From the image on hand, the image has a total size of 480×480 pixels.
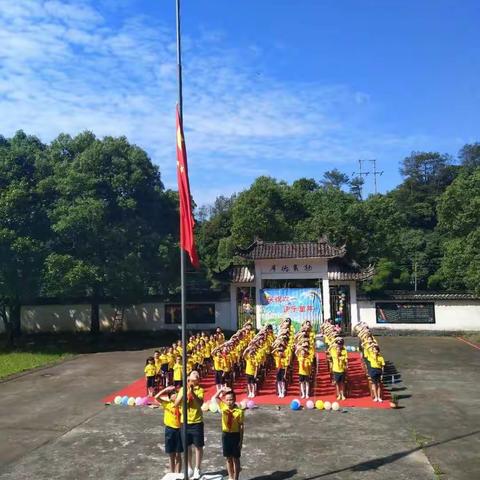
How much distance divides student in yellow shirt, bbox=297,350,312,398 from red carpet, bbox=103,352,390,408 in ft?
0.67

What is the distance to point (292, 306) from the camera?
23.0 meters

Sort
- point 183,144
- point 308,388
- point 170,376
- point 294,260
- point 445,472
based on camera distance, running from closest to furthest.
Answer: point 183,144, point 445,472, point 308,388, point 170,376, point 294,260

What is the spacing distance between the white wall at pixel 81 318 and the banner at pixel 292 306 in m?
2.33

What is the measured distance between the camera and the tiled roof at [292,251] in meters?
23.0

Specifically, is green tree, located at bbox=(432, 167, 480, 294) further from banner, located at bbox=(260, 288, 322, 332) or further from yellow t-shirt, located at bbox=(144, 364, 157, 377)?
yellow t-shirt, located at bbox=(144, 364, 157, 377)

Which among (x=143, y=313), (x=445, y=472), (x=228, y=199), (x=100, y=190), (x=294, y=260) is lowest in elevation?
(x=445, y=472)

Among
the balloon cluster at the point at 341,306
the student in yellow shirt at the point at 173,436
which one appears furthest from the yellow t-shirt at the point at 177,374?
the balloon cluster at the point at 341,306

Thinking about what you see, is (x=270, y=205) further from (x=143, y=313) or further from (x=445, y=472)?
(x=445, y=472)

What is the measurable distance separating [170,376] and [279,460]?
5.90 m

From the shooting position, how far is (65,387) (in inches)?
556

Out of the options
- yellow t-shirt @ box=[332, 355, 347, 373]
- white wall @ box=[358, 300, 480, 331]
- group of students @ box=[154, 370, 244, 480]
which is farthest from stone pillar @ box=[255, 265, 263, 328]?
group of students @ box=[154, 370, 244, 480]

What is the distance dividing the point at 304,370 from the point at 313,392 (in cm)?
104

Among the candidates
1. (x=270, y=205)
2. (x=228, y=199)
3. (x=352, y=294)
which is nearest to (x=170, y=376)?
(x=352, y=294)

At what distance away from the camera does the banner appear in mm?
22844
